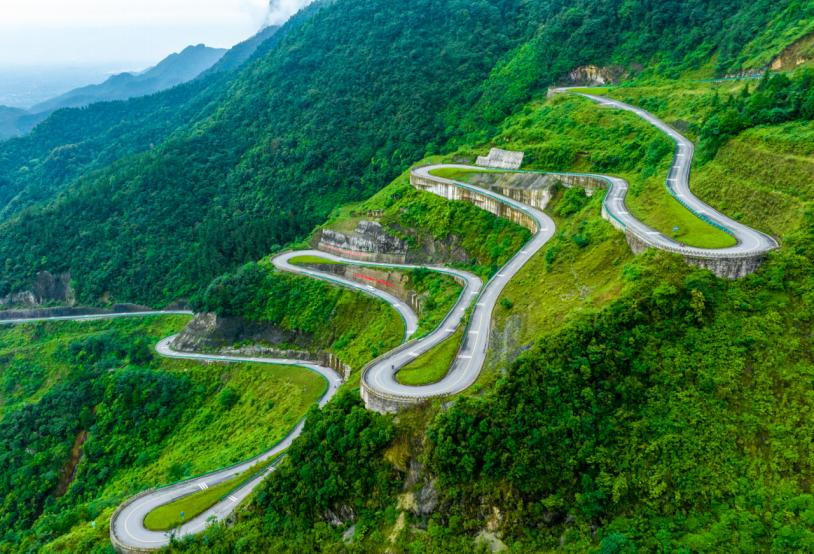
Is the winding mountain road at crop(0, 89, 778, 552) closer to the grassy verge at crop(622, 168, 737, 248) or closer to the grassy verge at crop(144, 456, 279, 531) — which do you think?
the grassy verge at crop(144, 456, 279, 531)

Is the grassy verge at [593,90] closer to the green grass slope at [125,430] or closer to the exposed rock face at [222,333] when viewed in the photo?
the exposed rock face at [222,333]

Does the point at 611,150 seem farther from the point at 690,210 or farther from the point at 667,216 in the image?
the point at 667,216

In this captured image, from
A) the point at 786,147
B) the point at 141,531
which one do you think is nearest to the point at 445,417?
the point at 141,531

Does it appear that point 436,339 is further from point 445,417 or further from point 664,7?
point 664,7

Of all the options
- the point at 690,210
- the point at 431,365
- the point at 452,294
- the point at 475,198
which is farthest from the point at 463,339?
the point at 475,198

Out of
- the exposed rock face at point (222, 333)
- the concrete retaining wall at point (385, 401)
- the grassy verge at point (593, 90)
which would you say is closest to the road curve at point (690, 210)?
the concrete retaining wall at point (385, 401)

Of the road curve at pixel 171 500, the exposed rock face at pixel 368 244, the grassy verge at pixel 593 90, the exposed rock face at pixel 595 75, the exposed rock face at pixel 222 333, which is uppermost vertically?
the exposed rock face at pixel 595 75

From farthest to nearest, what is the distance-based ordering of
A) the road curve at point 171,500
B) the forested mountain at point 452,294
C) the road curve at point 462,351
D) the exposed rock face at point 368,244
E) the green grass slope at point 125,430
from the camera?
the exposed rock face at point 368,244
the green grass slope at point 125,430
the road curve at point 171,500
the road curve at point 462,351
the forested mountain at point 452,294
